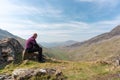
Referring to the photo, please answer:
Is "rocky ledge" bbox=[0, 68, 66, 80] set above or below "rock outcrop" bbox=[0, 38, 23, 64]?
below

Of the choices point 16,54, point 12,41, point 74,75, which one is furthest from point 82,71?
point 12,41

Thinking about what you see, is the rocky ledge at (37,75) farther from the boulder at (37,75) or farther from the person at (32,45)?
the person at (32,45)

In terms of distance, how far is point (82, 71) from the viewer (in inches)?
1000

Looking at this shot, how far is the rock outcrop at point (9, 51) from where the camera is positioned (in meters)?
31.7

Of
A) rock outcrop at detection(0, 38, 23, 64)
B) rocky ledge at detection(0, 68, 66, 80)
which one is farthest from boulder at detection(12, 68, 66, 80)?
rock outcrop at detection(0, 38, 23, 64)

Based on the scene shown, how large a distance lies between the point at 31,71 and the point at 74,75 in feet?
18.3

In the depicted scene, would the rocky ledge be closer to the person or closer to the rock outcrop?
the person

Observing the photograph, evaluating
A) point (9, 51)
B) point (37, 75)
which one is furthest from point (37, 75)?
point (9, 51)

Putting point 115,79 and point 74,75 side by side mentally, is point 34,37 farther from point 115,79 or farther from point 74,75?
point 115,79

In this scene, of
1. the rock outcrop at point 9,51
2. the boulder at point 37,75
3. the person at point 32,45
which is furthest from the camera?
the rock outcrop at point 9,51

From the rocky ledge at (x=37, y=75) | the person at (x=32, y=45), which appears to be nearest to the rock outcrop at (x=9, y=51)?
the person at (x=32, y=45)

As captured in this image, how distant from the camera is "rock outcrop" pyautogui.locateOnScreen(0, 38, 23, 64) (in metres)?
31.7

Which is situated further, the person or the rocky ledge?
the person

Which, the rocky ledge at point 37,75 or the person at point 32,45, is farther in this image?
the person at point 32,45
